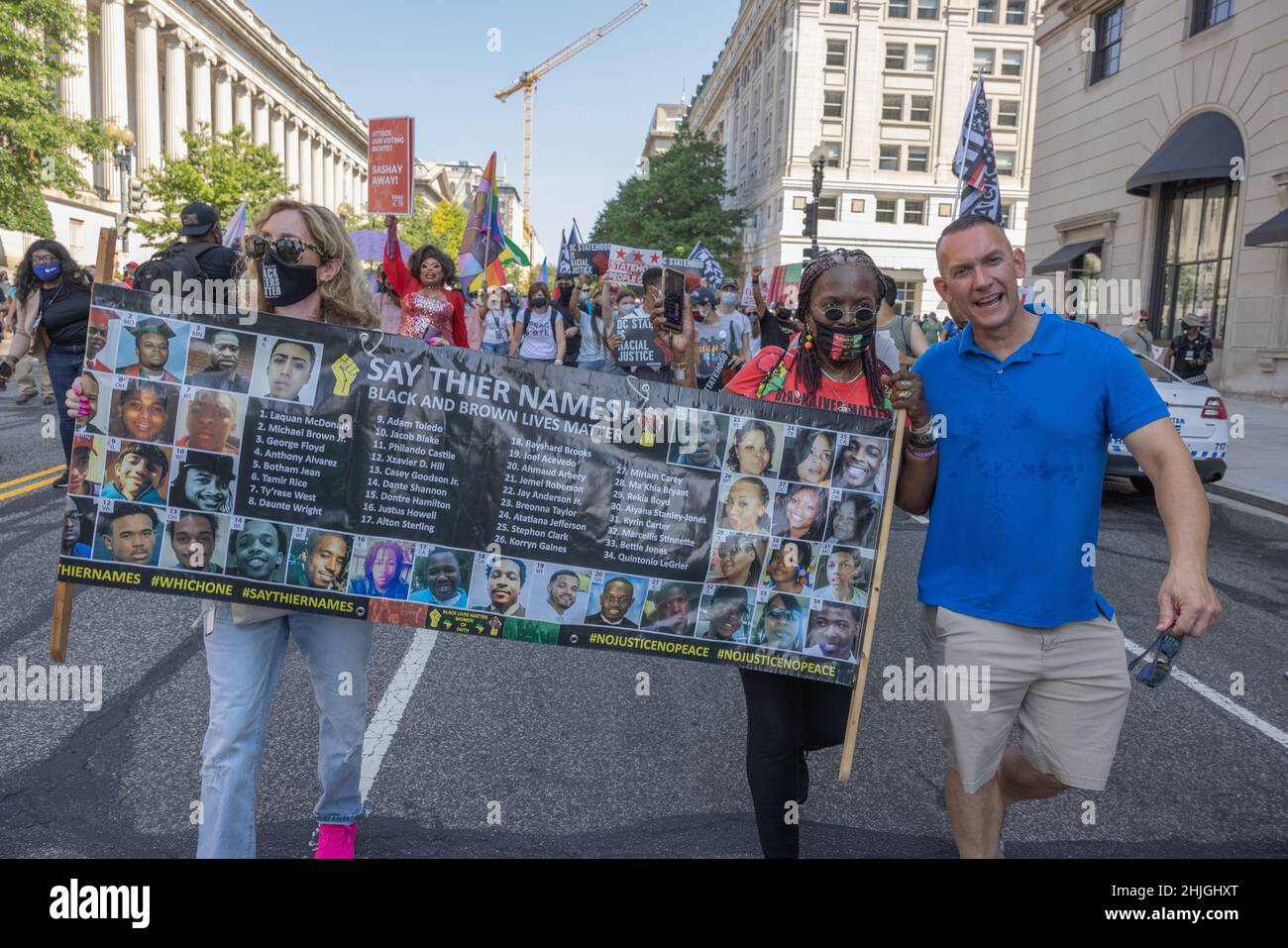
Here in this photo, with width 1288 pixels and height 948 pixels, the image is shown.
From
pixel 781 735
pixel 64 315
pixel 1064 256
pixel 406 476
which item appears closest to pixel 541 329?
pixel 64 315

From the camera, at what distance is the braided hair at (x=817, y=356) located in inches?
121

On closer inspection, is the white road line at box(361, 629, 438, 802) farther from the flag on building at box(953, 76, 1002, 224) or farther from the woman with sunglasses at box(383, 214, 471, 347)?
the flag on building at box(953, 76, 1002, 224)

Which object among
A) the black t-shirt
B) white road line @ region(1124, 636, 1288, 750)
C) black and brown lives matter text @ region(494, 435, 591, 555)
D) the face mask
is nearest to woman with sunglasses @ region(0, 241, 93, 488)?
the black t-shirt

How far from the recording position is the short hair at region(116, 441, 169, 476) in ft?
9.79

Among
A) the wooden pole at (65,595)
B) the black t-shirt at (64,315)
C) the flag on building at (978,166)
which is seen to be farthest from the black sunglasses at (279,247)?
the flag on building at (978,166)

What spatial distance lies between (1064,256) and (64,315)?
2690 cm

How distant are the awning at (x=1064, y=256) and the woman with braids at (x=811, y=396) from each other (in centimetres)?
2765

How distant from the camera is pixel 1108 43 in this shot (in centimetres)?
2723

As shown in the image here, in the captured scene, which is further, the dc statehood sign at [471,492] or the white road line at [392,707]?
the white road line at [392,707]

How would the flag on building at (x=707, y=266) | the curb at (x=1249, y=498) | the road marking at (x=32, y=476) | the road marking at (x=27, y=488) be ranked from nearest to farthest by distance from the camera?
the road marking at (x=27, y=488)
the road marking at (x=32, y=476)
the curb at (x=1249, y=498)
the flag on building at (x=707, y=266)

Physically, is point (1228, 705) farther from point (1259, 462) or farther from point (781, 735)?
point (1259, 462)

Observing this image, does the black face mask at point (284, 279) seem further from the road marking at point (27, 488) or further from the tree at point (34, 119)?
the tree at point (34, 119)
